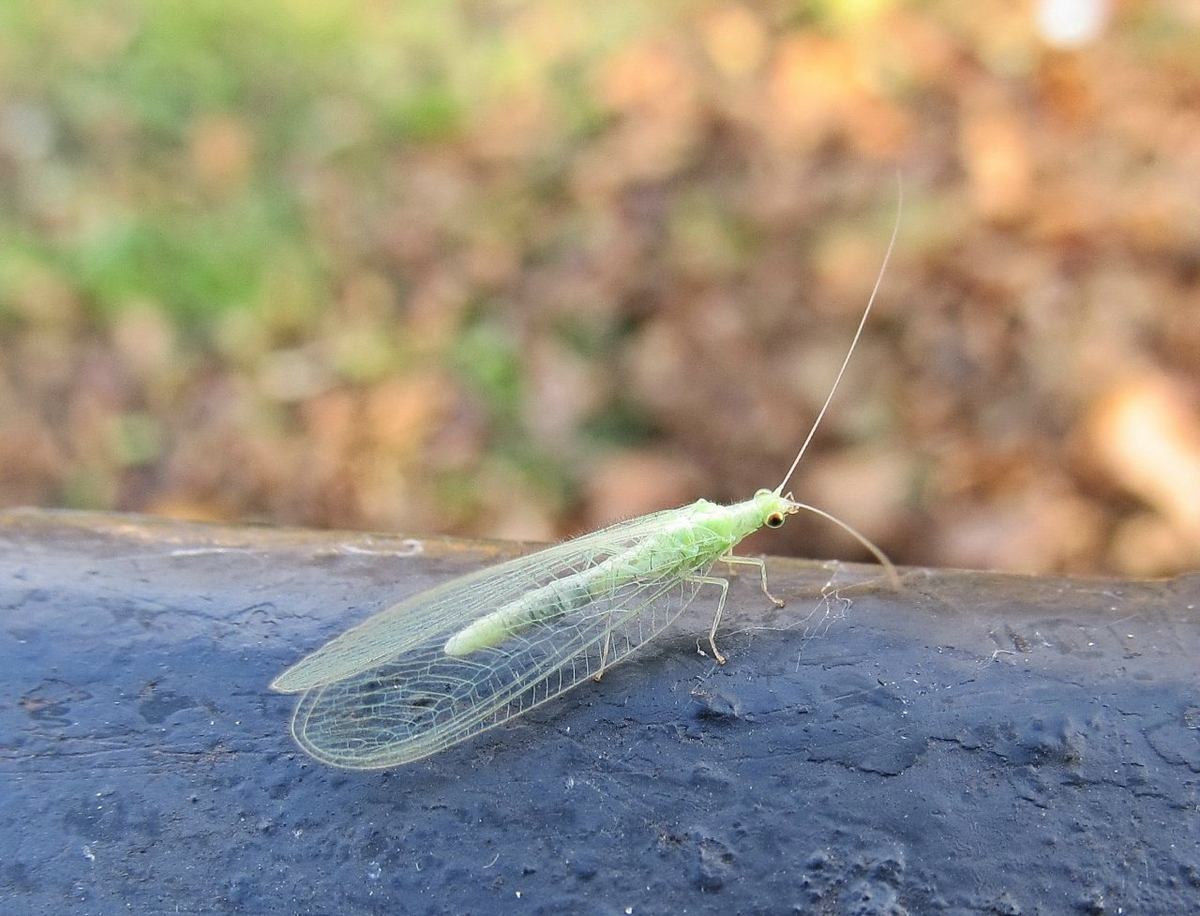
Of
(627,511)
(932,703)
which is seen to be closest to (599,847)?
(932,703)

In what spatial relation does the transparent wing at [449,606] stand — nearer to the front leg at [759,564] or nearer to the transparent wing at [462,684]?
the transparent wing at [462,684]

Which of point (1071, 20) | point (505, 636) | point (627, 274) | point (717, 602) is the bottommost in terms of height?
point (505, 636)

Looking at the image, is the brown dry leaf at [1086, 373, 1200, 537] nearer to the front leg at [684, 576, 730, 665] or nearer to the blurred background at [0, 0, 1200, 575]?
the blurred background at [0, 0, 1200, 575]

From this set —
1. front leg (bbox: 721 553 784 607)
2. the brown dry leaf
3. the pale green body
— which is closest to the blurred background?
the brown dry leaf

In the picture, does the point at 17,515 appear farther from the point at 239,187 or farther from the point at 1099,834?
the point at 239,187

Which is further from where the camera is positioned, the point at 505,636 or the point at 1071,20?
the point at 1071,20

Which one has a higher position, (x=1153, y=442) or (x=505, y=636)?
(x=1153, y=442)

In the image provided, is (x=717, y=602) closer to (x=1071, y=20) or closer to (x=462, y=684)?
(x=462, y=684)

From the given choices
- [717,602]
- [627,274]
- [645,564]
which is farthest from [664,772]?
[627,274]
